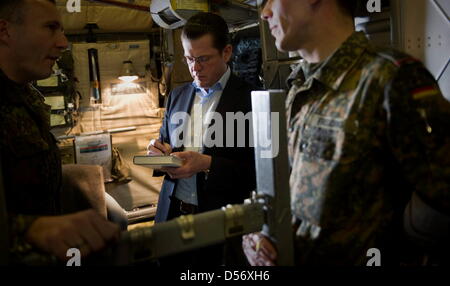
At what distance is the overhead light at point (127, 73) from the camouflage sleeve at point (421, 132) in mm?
3764

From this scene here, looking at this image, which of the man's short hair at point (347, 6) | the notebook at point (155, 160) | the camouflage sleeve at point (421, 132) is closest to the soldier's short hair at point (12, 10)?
the notebook at point (155, 160)

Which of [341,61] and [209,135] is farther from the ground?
[341,61]

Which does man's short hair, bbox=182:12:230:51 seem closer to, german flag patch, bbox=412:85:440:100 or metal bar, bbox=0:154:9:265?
german flag patch, bbox=412:85:440:100

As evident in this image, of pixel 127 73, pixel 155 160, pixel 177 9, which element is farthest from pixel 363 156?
pixel 127 73

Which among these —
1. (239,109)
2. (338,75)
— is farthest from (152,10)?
(338,75)

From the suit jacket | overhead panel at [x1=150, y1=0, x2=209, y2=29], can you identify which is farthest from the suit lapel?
overhead panel at [x1=150, y1=0, x2=209, y2=29]

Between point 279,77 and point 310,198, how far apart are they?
130 cm

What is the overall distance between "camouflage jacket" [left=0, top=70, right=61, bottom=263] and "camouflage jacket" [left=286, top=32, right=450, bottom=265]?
85 centimetres

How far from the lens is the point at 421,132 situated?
866mm

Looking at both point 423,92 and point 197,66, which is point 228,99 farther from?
point 423,92

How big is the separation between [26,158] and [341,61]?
1052mm

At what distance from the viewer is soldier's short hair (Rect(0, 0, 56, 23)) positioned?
127cm

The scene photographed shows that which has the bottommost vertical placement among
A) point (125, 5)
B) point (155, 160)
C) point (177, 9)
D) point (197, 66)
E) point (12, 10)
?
point (155, 160)
